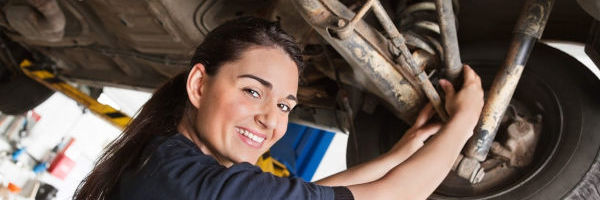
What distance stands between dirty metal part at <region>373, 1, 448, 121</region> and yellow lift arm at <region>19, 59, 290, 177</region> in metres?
1.07

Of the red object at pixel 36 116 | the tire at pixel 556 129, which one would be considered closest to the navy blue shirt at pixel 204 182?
the tire at pixel 556 129

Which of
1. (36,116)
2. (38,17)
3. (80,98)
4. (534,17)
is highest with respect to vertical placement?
(534,17)

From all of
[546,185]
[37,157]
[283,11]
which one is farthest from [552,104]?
[37,157]

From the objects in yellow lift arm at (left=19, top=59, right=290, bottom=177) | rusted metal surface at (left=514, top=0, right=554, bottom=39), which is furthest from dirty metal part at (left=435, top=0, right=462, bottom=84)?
yellow lift arm at (left=19, top=59, right=290, bottom=177)

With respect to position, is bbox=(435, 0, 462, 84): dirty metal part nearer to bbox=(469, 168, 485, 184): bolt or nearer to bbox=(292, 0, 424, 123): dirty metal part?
bbox=(292, 0, 424, 123): dirty metal part

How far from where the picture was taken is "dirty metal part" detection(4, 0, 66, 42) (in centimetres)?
168

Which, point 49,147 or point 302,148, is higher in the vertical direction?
point 302,148

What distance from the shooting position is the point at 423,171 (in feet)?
2.77

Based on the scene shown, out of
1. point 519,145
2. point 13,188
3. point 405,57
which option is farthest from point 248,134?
point 13,188

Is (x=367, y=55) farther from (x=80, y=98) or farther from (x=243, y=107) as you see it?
(x=80, y=98)

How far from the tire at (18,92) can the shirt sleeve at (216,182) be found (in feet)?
6.24

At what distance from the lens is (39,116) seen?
141 inches

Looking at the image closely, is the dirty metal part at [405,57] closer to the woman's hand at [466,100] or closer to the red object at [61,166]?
the woman's hand at [466,100]

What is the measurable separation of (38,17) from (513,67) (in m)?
1.45
